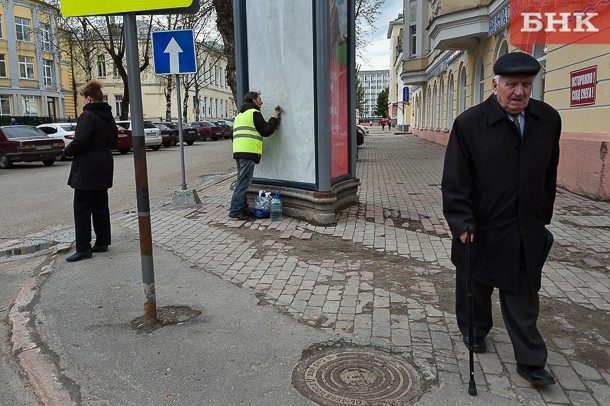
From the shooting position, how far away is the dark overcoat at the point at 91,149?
5.76m

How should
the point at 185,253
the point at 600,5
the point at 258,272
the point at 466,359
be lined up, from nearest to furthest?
the point at 466,359 → the point at 258,272 → the point at 185,253 → the point at 600,5

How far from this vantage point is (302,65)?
7273 mm

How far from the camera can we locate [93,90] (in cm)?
588

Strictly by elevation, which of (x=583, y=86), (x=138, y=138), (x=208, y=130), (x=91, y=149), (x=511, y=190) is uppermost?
(x=583, y=86)

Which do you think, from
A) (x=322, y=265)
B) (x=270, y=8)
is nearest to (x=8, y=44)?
(x=270, y=8)

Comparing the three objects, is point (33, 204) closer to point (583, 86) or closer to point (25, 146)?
point (25, 146)

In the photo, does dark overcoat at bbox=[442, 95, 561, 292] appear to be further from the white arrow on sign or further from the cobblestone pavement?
the white arrow on sign

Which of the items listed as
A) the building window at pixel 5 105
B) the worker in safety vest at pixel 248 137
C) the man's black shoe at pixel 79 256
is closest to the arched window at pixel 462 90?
the worker in safety vest at pixel 248 137

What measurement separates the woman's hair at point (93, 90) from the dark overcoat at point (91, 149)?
0.27 feet

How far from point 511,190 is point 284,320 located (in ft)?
6.51

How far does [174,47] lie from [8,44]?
50.1 meters

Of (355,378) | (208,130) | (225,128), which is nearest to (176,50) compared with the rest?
(355,378)

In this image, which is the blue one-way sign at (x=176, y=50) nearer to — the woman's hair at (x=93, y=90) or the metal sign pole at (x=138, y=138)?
the woman's hair at (x=93, y=90)

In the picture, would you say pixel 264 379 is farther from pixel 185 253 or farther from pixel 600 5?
pixel 600 5
